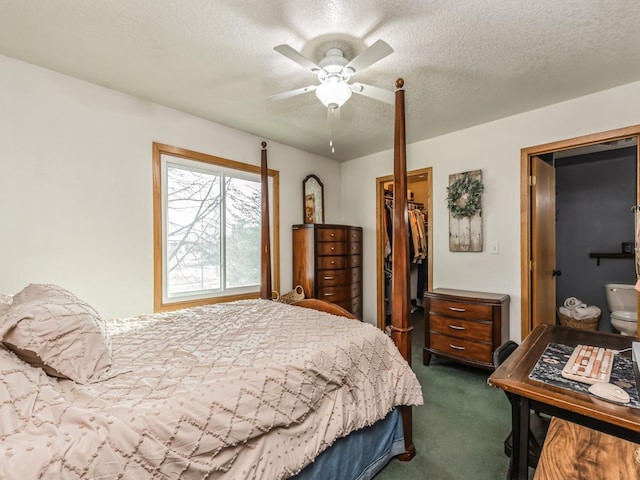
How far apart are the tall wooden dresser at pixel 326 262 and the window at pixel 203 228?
33 centimetres

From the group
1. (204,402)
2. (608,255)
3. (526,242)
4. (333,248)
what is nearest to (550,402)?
(204,402)

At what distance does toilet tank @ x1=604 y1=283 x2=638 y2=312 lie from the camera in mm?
3471

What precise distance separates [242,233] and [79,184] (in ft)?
4.80

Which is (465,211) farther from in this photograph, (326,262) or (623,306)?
(623,306)

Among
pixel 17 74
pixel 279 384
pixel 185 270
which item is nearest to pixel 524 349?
pixel 279 384

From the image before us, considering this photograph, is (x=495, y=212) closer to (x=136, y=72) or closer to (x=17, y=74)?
(x=136, y=72)

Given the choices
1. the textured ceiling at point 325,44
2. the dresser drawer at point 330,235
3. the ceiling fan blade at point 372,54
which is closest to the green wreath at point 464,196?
the textured ceiling at point 325,44

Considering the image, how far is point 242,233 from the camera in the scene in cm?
334

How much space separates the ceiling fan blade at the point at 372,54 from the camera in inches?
61.2

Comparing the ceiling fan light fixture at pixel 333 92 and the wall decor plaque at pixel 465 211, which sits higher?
the ceiling fan light fixture at pixel 333 92

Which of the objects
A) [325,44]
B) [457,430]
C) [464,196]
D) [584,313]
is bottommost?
[457,430]

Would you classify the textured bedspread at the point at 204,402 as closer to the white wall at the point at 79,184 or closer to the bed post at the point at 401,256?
the bed post at the point at 401,256

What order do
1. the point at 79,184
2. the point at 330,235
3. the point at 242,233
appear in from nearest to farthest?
1. the point at 79,184
2. the point at 242,233
3. the point at 330,235

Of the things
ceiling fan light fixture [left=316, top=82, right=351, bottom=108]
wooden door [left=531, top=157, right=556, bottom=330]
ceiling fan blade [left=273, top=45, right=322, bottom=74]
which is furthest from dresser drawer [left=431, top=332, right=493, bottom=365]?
ceiling fan blade [left=273, top=45, right=322, bottom=74]
